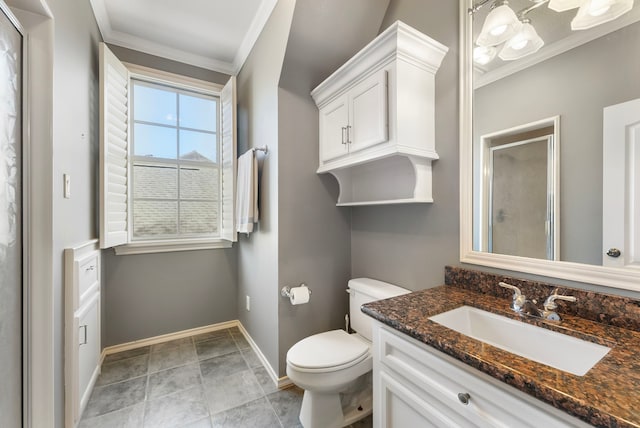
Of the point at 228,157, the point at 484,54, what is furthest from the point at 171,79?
the point at 484,54

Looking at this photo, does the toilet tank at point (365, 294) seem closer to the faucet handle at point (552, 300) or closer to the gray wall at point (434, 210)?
the gray wall at point (434, 210)

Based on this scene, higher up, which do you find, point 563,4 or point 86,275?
point 563,4

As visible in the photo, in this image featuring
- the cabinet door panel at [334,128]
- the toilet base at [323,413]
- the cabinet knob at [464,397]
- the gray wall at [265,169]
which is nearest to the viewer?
the cabinet knob at [464,397]

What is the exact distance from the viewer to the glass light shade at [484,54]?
126 centimetres

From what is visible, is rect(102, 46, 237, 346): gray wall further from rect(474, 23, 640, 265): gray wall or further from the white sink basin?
rect(474, 23, 640, 265): gray wall

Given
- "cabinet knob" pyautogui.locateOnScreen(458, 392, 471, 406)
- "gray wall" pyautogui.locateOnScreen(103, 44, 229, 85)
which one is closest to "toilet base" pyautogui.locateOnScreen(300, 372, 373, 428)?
"cabinet knob" pyautogui.locateOnScreen(458, 392, 471, 406)

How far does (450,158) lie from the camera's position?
140 cm

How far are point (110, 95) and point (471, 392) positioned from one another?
2675 mm

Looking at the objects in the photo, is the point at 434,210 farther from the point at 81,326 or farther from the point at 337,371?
the point at 81,326

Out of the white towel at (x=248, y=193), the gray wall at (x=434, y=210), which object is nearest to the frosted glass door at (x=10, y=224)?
the white towel at (x=248, y=193)

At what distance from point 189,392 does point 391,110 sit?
2.15 metres

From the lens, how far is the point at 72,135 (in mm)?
1469

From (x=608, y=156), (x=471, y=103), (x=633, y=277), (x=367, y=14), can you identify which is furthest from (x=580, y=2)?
(x=367, y=14)

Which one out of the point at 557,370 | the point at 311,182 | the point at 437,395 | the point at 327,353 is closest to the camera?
the point at 557,370
